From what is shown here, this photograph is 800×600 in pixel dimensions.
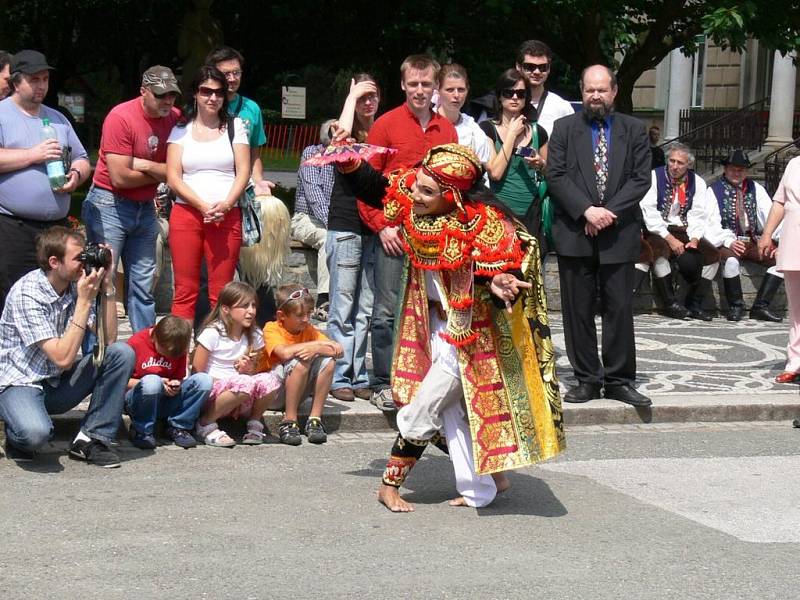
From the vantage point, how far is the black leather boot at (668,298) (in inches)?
522

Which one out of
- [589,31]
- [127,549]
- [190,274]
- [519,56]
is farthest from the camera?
[589,31]

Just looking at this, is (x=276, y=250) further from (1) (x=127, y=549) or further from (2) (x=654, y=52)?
(2) (x=654, y=52)

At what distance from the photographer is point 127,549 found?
18.3 ft

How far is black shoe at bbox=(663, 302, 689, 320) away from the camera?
13.2 meters

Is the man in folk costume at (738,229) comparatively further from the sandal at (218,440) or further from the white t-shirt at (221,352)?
the sandal at (218,440)

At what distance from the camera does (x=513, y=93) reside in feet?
29.1

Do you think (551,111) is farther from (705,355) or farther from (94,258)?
(94,258)

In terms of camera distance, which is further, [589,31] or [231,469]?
[589,31]

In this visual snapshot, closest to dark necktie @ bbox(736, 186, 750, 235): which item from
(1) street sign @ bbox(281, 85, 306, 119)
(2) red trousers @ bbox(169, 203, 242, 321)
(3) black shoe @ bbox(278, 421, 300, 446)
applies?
(2) red trousers @ bbox(169, 203, 242, 321)

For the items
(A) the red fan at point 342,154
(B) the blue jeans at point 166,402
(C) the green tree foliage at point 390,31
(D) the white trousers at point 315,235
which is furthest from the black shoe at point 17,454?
(C) the green tree foliage at point 390,31

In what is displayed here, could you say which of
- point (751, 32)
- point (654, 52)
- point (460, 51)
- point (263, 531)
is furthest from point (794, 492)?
point (460, 51)

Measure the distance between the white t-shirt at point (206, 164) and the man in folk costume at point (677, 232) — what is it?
577cm

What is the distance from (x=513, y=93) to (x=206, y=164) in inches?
80.1

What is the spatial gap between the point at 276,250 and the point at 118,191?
140 centimetres
